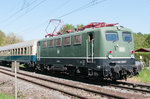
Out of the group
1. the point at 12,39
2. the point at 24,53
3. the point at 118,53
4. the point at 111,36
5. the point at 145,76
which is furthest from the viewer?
the point at 12,39

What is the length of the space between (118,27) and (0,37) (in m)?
94.3

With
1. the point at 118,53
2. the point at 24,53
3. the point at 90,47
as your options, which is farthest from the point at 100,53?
the point at 24,53

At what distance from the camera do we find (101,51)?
449 inches

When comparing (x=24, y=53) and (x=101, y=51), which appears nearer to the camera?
(x=101, y=51)

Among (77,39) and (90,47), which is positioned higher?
(77,39)

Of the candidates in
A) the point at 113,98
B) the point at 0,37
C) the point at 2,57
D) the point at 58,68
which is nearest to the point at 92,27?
the point at 58,68

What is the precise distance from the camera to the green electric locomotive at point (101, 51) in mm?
11430

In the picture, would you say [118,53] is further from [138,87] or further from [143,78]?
[143,78]

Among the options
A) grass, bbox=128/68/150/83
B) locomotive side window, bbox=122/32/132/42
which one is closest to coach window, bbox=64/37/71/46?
locomotive side window, bbox=122/32/132/42

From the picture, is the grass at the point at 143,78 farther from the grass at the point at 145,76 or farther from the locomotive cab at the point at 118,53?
the locomotive cab at the point at 118,53

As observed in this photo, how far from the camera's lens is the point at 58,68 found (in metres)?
15.7

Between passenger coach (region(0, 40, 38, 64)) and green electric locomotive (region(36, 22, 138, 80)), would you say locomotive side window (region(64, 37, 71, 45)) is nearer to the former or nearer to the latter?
green electric locomotive (region(36, 22, 138, 80))

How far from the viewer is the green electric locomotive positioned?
11.4 metres

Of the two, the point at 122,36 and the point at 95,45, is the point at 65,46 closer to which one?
the point at 95,45
